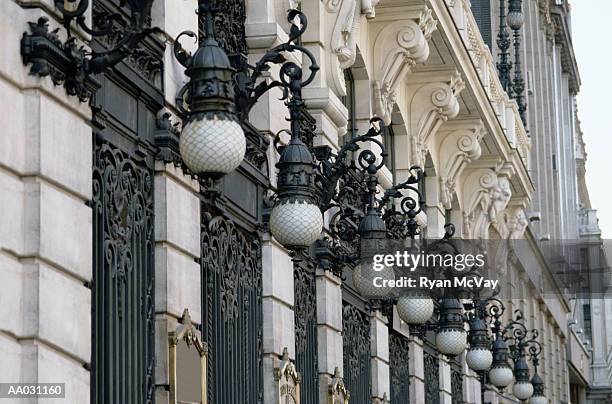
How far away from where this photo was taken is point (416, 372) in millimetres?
26281

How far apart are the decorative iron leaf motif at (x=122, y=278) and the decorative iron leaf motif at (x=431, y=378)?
15.1 meters

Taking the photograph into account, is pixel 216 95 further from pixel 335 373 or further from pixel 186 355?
pixel 335 373

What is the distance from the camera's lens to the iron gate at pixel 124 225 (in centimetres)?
1205

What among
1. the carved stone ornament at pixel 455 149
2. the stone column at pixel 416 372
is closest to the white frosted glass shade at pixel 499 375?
the carved stone ornament at pixel 455 149

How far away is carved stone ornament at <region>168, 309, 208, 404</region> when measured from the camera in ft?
42.9

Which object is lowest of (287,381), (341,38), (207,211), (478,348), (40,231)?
(40,231)

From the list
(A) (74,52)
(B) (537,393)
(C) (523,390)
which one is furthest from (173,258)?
(B) (537,393)

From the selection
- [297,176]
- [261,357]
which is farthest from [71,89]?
[261,357]

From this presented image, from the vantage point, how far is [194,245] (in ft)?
45.5

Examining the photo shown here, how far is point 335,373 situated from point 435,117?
28.9ft

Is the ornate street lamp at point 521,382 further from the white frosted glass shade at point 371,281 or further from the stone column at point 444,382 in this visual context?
the white frosted glass shade at point 371,281

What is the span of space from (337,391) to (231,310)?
158 inches

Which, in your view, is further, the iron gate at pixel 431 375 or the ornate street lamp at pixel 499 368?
the ornate street lamp at pixel 499 368

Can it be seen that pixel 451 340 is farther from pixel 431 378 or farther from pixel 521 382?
pixel 521 382
